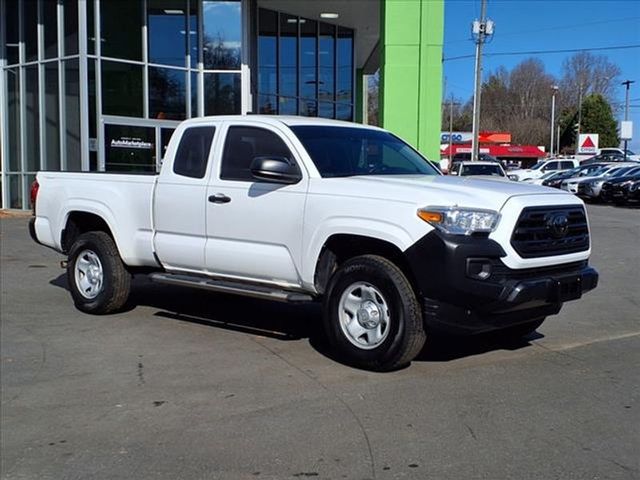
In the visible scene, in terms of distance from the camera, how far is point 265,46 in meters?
25.4

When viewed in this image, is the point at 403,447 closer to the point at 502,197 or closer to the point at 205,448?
the point at 205,448

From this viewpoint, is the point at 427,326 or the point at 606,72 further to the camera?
the point at 606,72

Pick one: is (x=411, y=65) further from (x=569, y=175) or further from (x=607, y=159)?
(x=607, y=159)

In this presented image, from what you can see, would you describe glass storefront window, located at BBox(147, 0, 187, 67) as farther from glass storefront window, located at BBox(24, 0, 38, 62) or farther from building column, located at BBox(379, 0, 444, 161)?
building column, located at BBox(379, 0, 444, 161)

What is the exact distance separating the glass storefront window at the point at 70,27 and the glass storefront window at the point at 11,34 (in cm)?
241

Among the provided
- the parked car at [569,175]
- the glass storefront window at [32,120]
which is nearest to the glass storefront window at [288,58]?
the glass storefront window at [32,120]

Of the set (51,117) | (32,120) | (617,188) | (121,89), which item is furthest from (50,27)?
(617,188)

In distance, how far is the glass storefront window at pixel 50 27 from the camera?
791 inches

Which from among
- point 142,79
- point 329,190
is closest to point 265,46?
point 142,79

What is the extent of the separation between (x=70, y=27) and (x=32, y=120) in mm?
3002

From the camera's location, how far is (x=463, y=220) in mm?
5398

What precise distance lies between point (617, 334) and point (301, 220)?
11.4 ft

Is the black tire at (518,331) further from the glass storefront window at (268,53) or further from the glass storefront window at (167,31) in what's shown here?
the glass storefront window at (268,53)

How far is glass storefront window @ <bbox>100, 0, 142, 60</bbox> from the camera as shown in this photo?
19516mm
